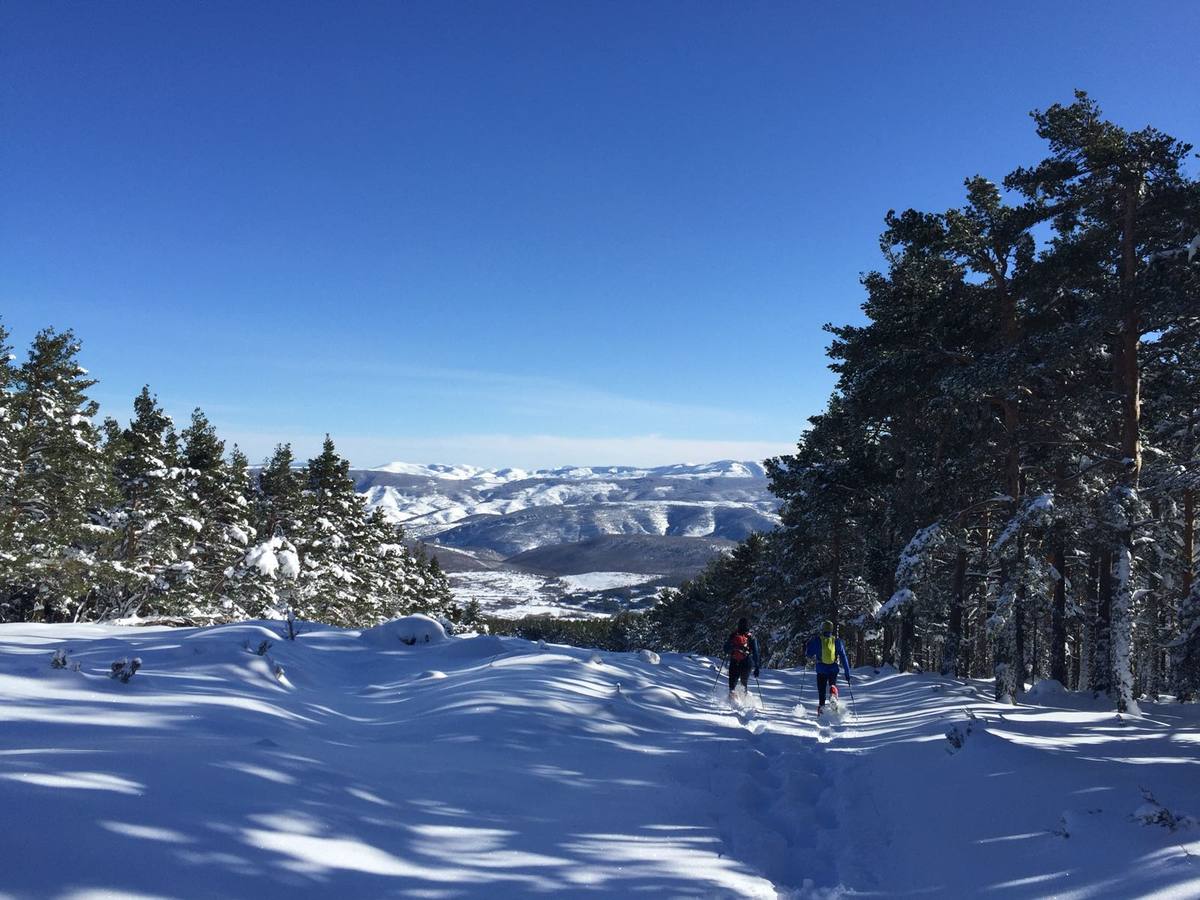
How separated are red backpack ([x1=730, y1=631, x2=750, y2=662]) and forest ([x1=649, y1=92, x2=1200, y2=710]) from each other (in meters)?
3.54

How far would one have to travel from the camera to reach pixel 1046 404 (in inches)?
567

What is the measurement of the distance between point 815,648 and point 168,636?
11.3 meters

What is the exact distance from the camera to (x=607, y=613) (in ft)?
646

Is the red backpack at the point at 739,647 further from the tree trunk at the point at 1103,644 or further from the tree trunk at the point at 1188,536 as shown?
the tree trunk at the point at 1188,536

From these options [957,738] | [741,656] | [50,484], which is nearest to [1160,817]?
[957,738]

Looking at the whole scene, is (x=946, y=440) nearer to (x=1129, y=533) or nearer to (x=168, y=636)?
(x=1129, y=533)

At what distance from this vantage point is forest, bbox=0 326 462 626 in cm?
2173

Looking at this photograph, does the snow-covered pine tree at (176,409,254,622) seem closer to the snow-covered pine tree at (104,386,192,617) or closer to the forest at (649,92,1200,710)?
the snow-covered pine tree at (104,386,192,617)

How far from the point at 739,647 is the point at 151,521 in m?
25.0

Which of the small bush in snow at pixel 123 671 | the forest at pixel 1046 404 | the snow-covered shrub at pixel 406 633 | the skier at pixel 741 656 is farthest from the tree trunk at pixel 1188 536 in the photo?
the small bush in snow at pixel 123 671

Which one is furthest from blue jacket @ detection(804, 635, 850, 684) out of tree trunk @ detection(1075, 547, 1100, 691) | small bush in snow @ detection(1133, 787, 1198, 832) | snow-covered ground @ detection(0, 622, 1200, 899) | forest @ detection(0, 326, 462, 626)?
forest @ detection(0, 326, 462, 626)

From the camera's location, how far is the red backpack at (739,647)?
12383 millimetres

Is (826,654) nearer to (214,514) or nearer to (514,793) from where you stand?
(514,793)

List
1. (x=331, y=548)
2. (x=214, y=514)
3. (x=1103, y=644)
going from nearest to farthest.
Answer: (x=1103, y=644), (x=214, y=514), (x=331, y=548)
